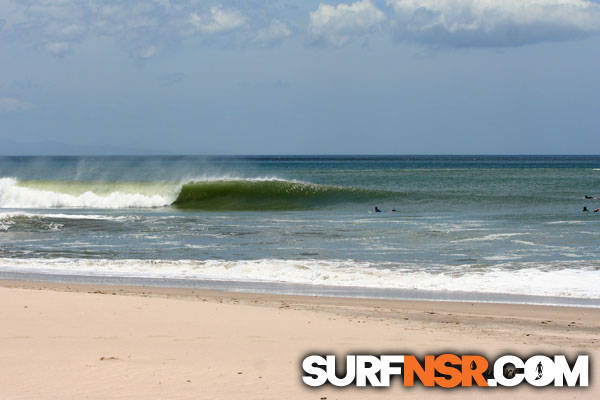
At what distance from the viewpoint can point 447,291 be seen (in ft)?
35.3

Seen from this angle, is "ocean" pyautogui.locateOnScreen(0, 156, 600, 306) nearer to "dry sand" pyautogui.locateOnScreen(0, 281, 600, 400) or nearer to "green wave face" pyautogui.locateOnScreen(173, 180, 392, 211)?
"dry sand" pyautogui.locateOnScreen(0, 281, 600, 400)

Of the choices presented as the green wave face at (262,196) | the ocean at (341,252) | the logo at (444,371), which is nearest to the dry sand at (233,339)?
the logo at (444,371)

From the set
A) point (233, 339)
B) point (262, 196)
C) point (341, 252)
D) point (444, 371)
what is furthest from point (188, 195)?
point (444, 371)

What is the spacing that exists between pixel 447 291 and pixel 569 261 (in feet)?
12.4

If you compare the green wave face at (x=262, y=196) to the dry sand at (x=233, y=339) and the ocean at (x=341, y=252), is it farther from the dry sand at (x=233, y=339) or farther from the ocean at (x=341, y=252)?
the dry sand at (x=233, y=339)

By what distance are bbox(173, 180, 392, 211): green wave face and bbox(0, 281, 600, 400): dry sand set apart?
78.3ft

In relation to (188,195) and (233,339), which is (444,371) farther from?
(188,195)

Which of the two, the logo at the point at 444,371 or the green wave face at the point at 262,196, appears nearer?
the logo at the point at 444,371

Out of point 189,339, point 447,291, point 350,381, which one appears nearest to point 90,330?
point 189,339

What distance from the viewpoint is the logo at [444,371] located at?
5.50 m

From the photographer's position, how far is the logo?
5.50 meters

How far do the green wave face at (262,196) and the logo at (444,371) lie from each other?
26.5 meters

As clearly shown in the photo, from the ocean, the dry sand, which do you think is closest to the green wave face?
the ocean

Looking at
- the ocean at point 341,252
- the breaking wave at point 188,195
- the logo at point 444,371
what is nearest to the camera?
the logo at point 444,371
